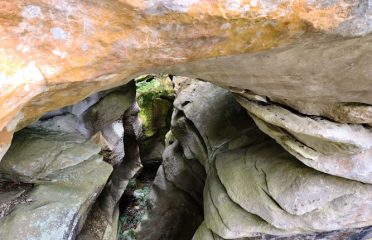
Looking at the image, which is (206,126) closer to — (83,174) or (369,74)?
(83,174)

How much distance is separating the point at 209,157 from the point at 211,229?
1.44 m

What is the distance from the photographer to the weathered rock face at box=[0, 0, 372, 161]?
215cm

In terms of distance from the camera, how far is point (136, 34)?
240 centimetres

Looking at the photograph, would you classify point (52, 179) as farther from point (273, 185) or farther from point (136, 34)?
point (136, 34)

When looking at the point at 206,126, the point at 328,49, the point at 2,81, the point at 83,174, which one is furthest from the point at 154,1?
the point at 206,126

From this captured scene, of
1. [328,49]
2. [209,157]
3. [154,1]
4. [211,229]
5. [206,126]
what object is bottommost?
[211,229]

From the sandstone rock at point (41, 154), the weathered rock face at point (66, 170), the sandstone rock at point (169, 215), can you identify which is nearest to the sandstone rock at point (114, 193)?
the weathered rock face at point (66, 170)

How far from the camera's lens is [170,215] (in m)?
8.82

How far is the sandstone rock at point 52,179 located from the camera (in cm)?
424

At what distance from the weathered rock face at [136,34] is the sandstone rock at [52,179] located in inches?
65.0

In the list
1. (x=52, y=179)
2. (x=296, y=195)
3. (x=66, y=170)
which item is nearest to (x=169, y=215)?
(x=66, y=170)

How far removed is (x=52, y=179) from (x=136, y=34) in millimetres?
3288

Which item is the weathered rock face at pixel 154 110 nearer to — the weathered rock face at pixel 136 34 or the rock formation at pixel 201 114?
the rock formation at pixel 201 114

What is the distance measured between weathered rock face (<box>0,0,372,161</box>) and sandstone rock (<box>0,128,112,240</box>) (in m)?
1.65
